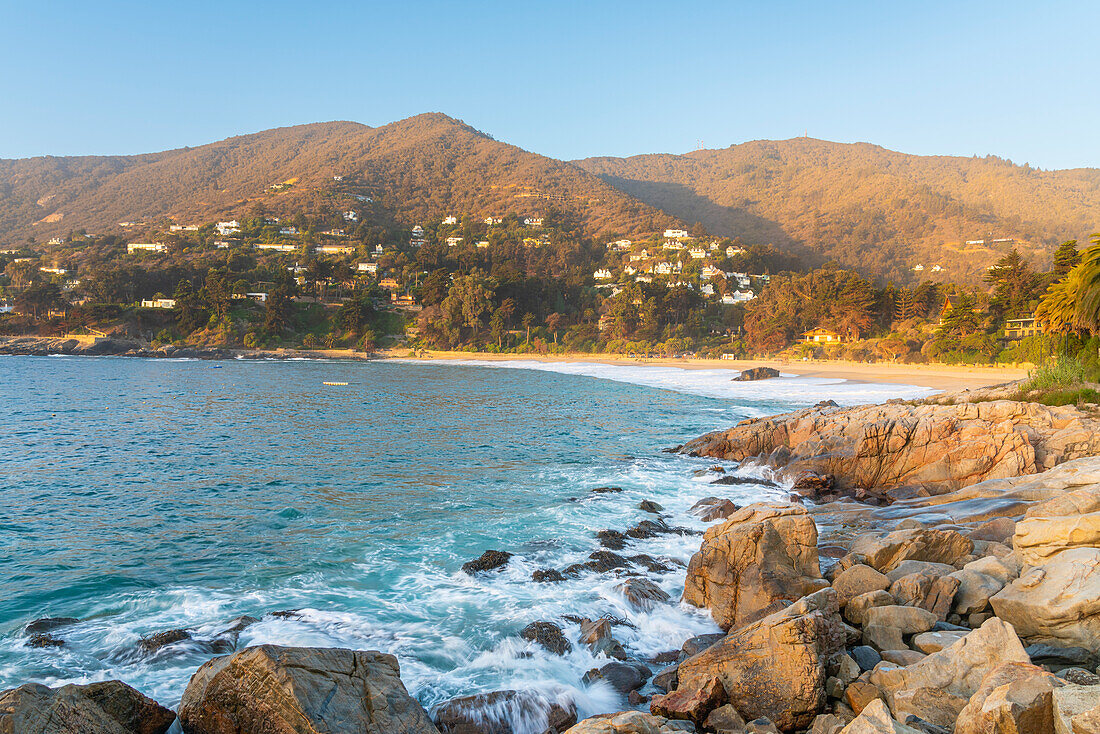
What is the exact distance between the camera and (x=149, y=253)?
118250 mm

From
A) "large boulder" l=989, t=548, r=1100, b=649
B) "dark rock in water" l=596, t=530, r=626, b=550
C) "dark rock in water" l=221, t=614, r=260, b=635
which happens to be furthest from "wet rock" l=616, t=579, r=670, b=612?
"dark rock in water" l=221, t=614, r=260, b=635

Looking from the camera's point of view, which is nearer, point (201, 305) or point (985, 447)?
point (985, 447)

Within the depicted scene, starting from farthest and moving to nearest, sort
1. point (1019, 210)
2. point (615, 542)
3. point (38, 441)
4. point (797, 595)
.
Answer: point (1019, 210) < point (38, 441) < point (615, 542) < point (797, 595)

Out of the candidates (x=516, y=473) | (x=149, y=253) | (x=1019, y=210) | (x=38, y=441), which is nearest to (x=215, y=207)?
(x=149, y=253)

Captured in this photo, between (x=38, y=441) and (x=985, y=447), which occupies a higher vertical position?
(x=985, y=447)

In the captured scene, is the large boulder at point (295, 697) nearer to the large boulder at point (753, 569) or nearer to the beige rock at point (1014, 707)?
the beige rock at point (1014, 707)

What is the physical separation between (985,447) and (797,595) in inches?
418

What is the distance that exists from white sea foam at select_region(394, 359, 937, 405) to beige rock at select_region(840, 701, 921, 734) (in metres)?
29.0

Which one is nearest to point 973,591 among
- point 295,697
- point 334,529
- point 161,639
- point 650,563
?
point 650,563

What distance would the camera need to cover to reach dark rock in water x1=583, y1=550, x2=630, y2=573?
1055cm

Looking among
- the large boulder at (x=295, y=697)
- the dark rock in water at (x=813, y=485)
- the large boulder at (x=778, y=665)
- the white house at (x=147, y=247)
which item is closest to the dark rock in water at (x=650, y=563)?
the large boulder at (x=778, y=665)

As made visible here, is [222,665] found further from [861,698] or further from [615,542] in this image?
[615,542]

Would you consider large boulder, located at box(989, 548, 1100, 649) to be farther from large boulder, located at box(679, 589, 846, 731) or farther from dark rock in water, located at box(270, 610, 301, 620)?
dark rock in water, located at box(270, 610, 301, 620)

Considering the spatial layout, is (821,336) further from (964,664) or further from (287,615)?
(287,615)
